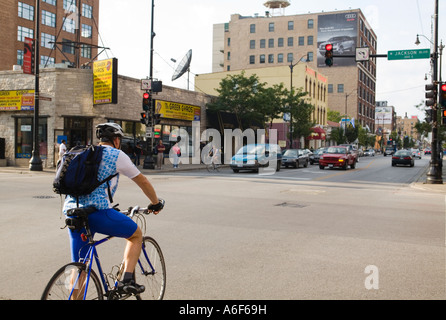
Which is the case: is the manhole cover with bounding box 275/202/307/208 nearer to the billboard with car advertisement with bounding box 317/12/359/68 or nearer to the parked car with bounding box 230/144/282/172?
the parked car with bounding box 230/144/282/172

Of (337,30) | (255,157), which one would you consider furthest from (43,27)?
(337,30)

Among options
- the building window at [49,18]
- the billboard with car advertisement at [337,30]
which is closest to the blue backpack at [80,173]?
the building window at [49,18]

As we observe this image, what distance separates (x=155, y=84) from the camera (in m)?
26.6

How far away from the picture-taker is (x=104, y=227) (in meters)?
3.58

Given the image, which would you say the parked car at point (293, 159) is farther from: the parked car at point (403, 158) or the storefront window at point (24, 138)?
the storefront window at point (24, 138)

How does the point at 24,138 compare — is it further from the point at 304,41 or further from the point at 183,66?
the point at 304,41

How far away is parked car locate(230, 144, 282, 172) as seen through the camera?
25.5 m

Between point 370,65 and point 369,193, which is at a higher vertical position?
point 370,65

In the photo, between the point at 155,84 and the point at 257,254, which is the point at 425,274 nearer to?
the point at 257,254

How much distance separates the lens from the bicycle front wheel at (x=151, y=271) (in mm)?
4238

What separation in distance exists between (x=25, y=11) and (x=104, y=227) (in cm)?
5822

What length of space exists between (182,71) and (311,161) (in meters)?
14.4
